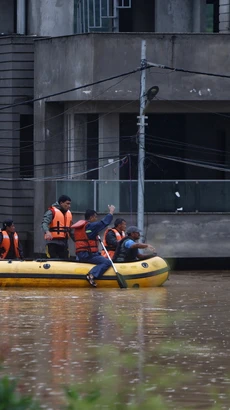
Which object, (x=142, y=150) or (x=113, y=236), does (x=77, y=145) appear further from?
(x=113, y=236)

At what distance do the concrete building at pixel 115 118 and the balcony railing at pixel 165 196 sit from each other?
0.08 feet

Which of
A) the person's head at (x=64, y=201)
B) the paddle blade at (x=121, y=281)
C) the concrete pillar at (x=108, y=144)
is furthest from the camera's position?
Result: the concrete pillar at (x=108, y=144)

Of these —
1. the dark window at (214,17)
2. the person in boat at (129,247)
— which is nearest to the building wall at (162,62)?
the dark window at (214,17)

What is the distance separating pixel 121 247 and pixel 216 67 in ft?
27.6

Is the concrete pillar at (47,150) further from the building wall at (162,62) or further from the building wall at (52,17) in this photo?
the building wall at (52,17)

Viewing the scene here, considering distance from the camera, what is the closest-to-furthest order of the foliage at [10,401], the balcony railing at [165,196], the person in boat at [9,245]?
the foliage at [10,401] < the person in boat at [9,245] < the balcony railing at [165,196]

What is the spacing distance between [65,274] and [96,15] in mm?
12827

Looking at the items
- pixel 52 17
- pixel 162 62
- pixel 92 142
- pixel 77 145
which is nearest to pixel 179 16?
pixel 52 17

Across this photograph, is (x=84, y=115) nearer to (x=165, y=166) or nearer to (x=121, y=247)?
(x=165, y=166)

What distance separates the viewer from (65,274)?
22.6m

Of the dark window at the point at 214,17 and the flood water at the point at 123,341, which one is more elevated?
the dark window at the point at 214,17

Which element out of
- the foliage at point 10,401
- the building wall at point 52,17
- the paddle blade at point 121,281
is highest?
the building wall at point 52,17

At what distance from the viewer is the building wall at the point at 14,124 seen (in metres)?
32.6

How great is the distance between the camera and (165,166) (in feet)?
106
